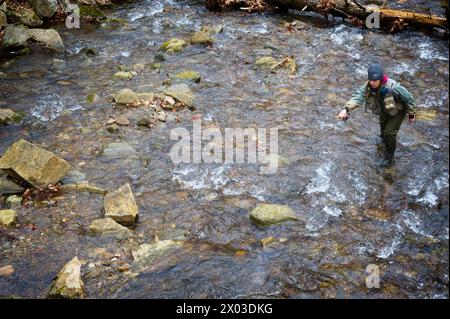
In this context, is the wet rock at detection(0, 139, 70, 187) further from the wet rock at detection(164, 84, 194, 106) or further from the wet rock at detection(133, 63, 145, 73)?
the wet rock at detection(133, 63, 145, 73)

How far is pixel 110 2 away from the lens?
57.2 ft

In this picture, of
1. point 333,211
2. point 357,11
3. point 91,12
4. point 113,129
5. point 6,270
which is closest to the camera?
point 6,270

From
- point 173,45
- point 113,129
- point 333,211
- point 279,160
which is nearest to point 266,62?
point 173,45

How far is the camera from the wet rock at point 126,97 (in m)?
10.6

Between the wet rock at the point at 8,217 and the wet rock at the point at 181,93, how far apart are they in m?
4.97

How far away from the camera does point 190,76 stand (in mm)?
11883

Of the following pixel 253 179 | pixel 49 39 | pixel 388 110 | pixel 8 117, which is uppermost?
pixel 388 110

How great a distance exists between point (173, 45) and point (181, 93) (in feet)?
11.2

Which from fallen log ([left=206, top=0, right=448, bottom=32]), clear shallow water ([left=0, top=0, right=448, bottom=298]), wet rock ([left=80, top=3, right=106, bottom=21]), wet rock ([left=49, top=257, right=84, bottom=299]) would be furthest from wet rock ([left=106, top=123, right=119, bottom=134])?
fallen log ([left=206, top=0, right=448, bottom=32])

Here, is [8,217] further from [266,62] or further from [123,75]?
[266,62]

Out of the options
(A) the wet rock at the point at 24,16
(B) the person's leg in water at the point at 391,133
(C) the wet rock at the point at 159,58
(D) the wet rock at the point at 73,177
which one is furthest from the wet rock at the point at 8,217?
(A) the wet rock at the point at 24,16

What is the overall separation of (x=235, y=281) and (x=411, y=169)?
4.55m

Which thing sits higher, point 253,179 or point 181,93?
point 181,93
